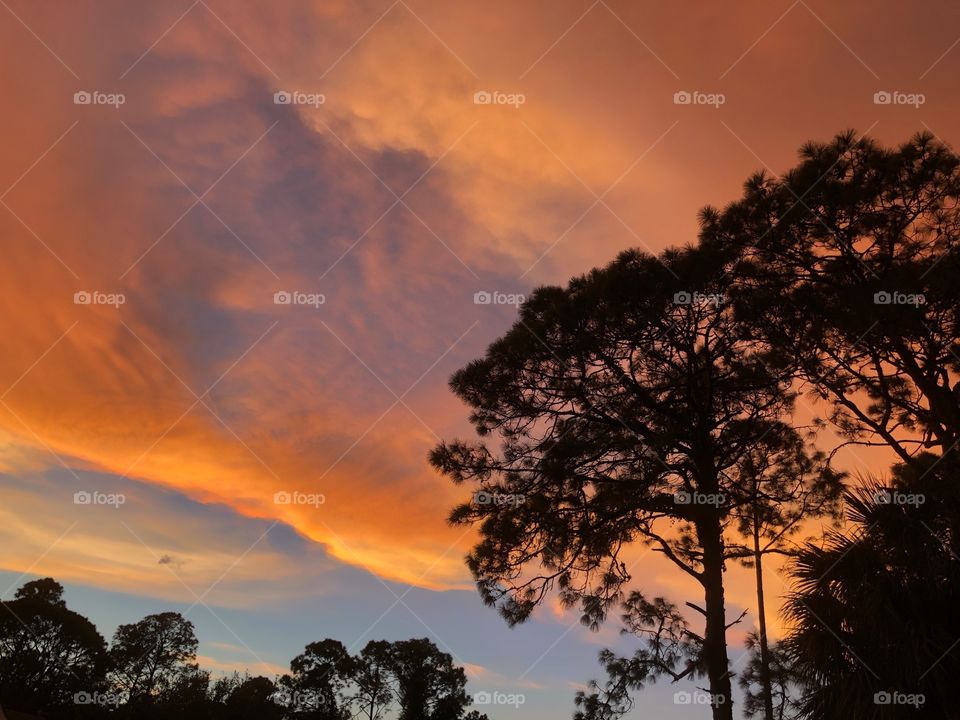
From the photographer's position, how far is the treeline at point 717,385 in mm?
10930

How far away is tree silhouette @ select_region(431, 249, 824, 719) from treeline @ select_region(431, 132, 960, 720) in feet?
0.13

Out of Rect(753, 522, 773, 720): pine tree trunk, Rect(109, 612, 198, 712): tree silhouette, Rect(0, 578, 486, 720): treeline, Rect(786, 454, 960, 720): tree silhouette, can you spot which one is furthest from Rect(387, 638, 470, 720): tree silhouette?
Rect(786, 454, 960, 720): tree silhouette

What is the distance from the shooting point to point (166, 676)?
148 ft

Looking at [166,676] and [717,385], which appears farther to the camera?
[166,676]

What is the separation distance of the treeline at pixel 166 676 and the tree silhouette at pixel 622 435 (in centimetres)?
Result: 3175

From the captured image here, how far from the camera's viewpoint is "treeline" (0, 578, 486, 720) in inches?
1452

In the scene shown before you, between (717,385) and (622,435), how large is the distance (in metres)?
2.10

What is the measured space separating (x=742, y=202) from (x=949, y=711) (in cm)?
822

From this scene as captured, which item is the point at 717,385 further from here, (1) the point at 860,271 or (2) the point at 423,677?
(2) the point at 423,677

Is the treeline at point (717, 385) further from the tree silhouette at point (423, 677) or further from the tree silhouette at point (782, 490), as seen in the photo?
the tree silhouette at point (423, 677)

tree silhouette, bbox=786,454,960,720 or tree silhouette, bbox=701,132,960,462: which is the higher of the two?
tree silhouette, bbox=701,132,960,462

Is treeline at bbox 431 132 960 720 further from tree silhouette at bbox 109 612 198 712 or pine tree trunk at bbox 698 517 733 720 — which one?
tree silhouette at bbox 109 612 198 712

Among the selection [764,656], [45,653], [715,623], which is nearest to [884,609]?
[715,623]

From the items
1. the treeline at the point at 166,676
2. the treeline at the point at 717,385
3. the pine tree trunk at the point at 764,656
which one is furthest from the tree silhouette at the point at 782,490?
the treeline at the point at 166,676
